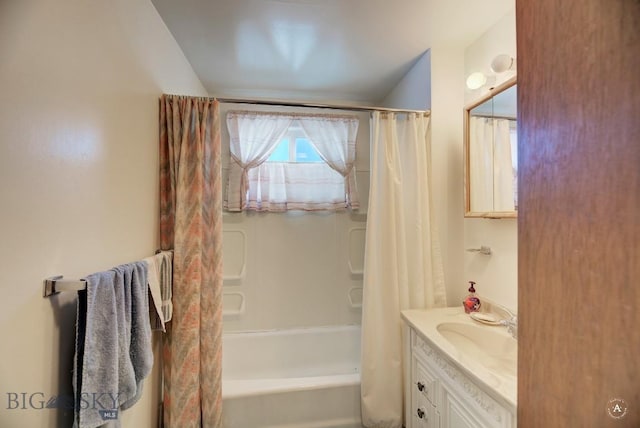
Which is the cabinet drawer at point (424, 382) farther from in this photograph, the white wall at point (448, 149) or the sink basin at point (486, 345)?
the white wall at point (448, 149)

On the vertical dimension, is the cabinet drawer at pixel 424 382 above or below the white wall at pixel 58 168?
below

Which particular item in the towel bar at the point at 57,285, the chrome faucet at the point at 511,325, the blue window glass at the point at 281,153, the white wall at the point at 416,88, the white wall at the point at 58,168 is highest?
the white wall at the point at 416,88

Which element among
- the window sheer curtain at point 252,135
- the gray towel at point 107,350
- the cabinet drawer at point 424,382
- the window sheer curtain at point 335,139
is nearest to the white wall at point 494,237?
the cabinet drawer at point 424,382

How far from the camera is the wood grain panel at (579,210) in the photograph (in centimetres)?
36

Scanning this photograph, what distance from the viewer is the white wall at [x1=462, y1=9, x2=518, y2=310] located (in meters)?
1.31

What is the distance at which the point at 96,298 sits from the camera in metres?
0.79

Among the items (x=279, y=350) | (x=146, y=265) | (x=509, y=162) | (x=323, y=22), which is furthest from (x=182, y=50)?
(x=279, y=350)

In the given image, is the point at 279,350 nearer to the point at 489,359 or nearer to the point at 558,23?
the point at 489,359

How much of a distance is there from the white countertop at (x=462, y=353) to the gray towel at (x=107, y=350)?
4.13ft

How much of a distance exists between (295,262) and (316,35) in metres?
1.82

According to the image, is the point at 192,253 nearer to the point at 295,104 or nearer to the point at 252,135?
the point at 295,104

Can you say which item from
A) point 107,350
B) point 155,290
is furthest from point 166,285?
point 107,350

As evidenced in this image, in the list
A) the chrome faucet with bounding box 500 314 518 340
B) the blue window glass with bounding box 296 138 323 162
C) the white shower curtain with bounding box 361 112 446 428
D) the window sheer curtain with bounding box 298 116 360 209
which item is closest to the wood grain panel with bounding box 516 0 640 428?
the chrome faucet with bounding box 500 314 518 340

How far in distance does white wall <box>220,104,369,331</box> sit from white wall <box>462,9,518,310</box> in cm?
99
